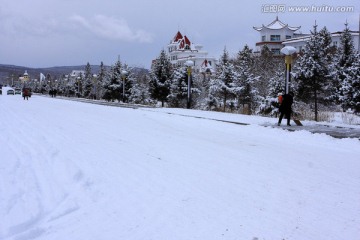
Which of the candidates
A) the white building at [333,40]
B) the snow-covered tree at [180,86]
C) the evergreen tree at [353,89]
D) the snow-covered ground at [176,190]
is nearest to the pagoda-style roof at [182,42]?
the white building at [333,40]

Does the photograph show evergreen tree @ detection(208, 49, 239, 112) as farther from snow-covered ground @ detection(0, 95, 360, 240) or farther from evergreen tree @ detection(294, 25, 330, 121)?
snow-covered ground @ detection(0, 95, 360, 240)

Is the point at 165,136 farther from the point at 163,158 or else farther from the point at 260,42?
the point at 260,42

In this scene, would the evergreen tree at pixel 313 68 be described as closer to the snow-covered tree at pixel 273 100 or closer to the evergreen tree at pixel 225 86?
the snow-covered tree at pixel 273 100

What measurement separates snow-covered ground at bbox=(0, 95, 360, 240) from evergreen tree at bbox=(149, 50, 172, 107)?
36.8 meters

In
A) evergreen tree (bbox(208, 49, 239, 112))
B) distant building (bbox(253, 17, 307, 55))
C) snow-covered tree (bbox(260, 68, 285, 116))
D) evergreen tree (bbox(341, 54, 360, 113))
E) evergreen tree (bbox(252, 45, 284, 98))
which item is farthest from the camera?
distant building (bbox(253, 17, 307, 55))

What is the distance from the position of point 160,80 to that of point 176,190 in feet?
141

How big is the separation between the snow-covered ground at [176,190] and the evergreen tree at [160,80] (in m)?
36.8

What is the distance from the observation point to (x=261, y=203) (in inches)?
237

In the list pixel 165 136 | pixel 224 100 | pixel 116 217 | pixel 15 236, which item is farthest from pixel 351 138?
pixel 224 100

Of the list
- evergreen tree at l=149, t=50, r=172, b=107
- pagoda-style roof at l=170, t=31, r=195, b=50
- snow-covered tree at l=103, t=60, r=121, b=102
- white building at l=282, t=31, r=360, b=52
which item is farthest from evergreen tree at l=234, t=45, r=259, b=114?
pagoda-style roof at l=170, t=31, r=195, b=50

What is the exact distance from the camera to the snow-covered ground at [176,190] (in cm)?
508

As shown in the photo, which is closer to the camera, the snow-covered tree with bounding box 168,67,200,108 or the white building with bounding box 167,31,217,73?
the snow-covered tree with bounding box 168,67,200,108

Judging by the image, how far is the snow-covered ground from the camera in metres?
5.08

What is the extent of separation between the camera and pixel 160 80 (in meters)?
49.0
